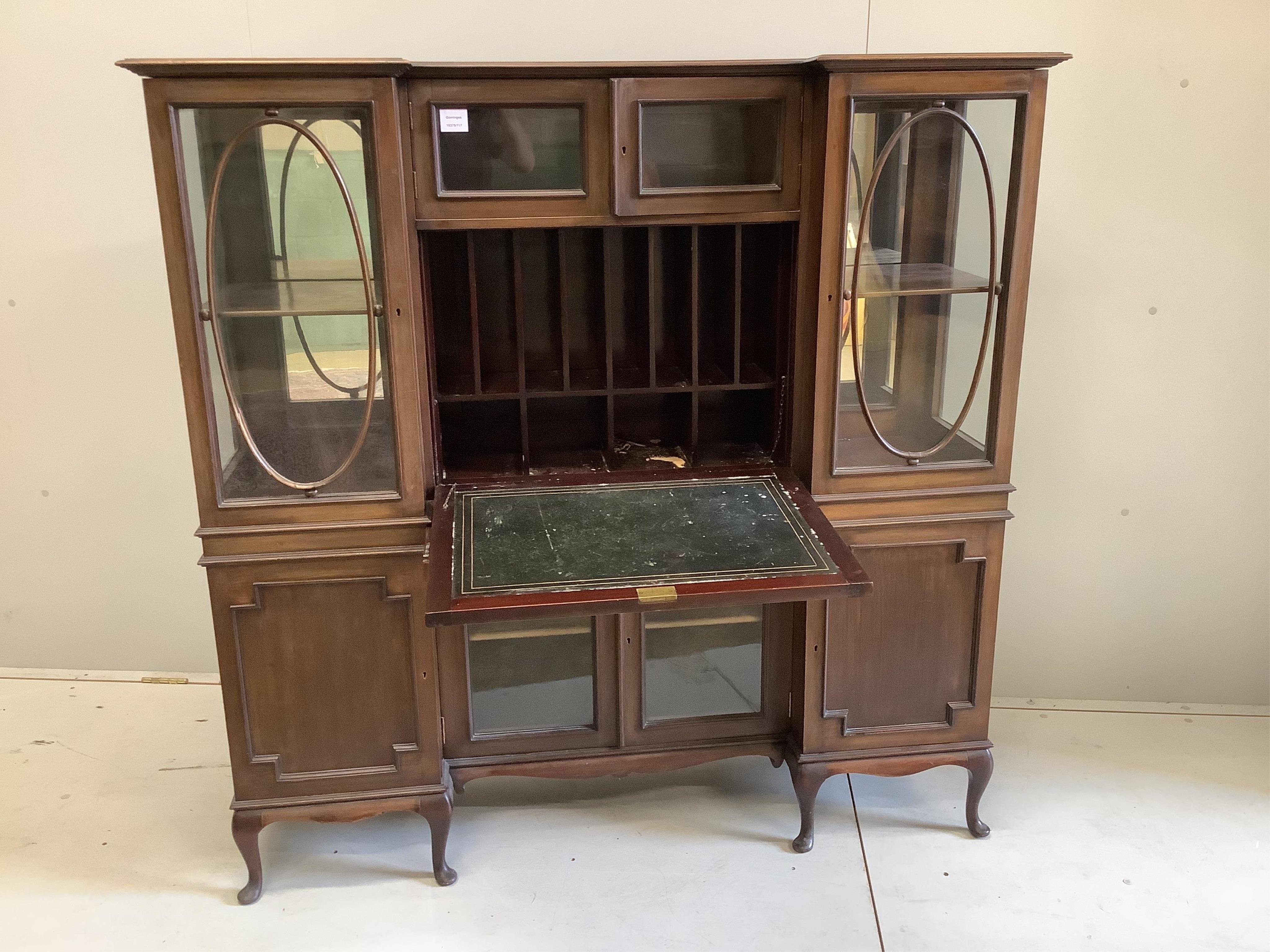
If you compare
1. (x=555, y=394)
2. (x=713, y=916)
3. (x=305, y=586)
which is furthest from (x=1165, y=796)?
(x=305, y=586)

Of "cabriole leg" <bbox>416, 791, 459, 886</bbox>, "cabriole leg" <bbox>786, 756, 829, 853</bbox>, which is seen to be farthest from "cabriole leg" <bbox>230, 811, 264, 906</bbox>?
"cabriole leg" <bbox>786, 756, 829, 853</bbox>

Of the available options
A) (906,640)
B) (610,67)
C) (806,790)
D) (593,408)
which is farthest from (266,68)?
(806,790)

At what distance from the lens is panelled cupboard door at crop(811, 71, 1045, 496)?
195 cm

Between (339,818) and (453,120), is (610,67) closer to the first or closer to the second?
(453,120)

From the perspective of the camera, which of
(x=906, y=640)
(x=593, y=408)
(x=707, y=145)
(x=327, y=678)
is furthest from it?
(x=593, y=408)

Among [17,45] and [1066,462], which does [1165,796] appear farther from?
[17,45]

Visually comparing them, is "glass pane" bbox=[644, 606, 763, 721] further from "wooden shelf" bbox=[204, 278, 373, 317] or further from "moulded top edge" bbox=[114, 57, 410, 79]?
"moulded top edge" bbox=[114, 57, 410, 79]

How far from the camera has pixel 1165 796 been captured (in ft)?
8.25

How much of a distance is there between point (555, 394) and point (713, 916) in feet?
3.75

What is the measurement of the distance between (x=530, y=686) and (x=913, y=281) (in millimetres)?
1191

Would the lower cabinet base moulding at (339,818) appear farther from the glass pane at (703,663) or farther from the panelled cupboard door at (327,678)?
the glass pane at (703,663)

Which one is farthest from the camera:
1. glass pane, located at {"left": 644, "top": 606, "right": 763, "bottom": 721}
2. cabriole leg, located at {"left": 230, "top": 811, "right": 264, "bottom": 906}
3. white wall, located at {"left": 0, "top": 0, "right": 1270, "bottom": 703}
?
white wall, located at {"left": 0, "top": 0, "right": 1270, "bottom": 703}

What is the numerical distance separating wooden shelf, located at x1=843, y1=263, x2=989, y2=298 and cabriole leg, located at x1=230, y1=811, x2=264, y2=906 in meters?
1.65

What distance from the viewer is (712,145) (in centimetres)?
200
